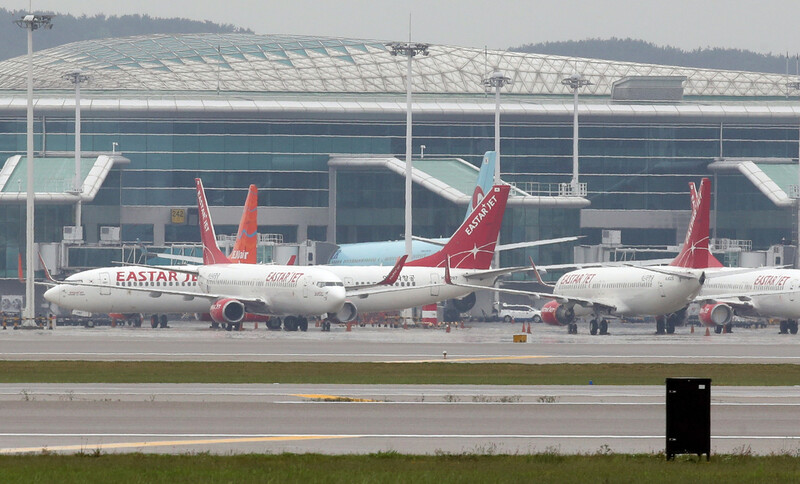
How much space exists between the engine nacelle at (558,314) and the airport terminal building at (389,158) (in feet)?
159

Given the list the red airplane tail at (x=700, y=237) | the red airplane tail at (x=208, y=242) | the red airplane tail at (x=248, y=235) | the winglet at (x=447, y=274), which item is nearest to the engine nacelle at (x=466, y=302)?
the red airplane tail at (x=248, y=235)

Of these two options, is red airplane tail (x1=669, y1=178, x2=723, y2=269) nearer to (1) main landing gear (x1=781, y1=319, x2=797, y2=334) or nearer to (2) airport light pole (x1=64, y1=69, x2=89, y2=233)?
(1) main landing gear (x1=781, y1=319, x2=797, y2=334)

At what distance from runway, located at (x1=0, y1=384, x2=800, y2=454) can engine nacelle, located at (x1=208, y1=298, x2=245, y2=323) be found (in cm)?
4703

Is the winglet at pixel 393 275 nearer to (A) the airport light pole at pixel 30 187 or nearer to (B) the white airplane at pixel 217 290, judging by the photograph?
(B) the white airplane at pixel 217 290

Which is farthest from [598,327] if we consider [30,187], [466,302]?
[30,187]

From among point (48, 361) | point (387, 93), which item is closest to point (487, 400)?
point (48, 361)

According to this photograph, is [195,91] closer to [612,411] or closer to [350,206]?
[350,206]

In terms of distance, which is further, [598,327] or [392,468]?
[598,327]

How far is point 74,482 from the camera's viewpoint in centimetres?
2083

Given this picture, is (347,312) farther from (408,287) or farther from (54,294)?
(54,294)

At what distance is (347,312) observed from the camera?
88375 mm

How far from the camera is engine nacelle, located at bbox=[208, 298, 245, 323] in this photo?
284 ft

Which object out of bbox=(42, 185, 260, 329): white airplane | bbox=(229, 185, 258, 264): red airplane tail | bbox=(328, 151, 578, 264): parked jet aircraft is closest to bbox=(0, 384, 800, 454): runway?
bbox=(42, 185, 260, 329): white airplane

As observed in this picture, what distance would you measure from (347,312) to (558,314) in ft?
44.5
